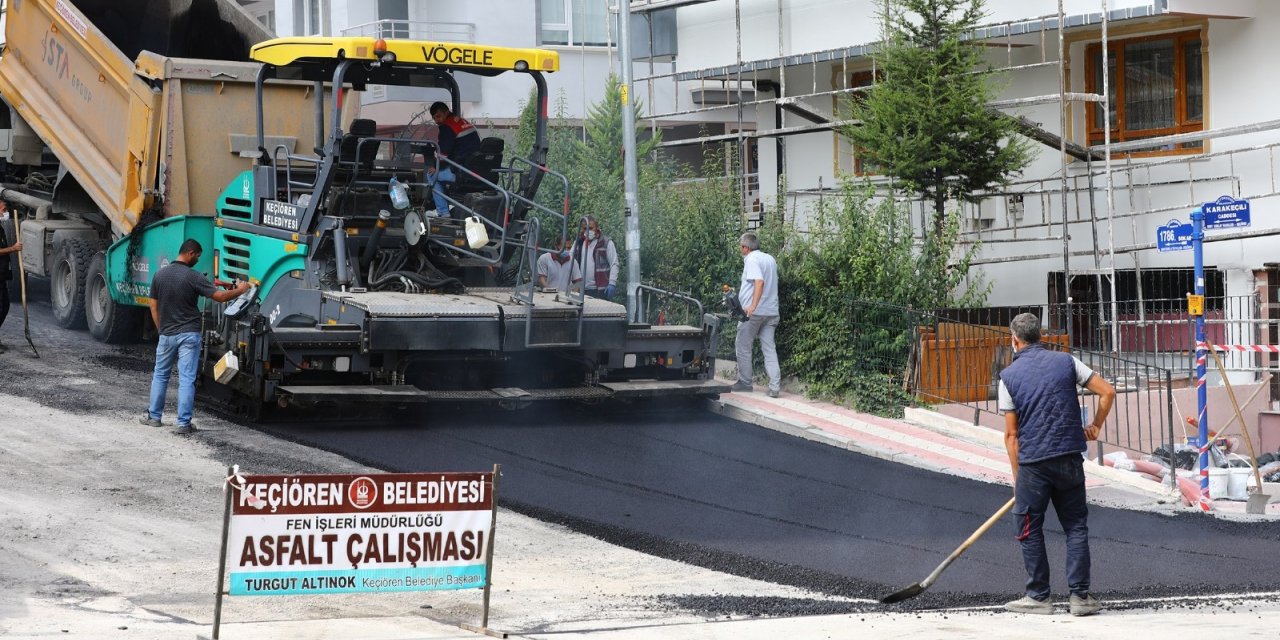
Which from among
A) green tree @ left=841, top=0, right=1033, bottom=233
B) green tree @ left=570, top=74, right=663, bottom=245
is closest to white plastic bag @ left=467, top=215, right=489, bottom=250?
green tree @ left=570, top=74, right=663, bottom=245

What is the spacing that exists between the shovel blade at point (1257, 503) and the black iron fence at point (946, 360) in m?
2.42

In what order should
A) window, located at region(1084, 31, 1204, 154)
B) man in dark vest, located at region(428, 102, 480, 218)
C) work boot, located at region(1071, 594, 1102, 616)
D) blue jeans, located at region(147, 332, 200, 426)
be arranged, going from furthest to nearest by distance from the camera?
window, located at region(1084, 31, 1204, 154) < man in dark vest, located at region(428, 102, 480, 218) < blue jeans, located at region(147, 332, 200, 426) < work boot, located at region(1071, 594, 1102, 616)

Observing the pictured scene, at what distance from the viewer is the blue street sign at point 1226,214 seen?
12.5m

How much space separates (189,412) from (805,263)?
5.93 m

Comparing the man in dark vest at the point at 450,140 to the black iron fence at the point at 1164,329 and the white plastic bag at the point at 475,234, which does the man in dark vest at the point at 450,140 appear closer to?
the white plastic bag at the point at 475,234

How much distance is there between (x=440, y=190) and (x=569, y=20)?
1471cm

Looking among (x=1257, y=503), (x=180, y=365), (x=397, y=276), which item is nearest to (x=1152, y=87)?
(x=1257, y=503)

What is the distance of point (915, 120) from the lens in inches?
614

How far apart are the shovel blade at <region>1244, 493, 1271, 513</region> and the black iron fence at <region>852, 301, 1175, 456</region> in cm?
242

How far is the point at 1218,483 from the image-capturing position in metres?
11.2

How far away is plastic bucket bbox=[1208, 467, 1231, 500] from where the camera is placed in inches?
442

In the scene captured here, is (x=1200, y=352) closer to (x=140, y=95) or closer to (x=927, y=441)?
(x=927, y=441)

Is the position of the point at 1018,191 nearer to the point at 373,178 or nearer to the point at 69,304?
the point at 373,178

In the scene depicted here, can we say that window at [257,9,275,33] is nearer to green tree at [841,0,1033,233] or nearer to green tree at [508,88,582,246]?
green tree at [508,88,582,246]
